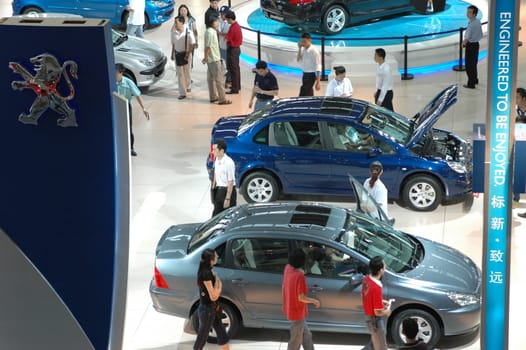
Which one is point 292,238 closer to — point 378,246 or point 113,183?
point 378,246

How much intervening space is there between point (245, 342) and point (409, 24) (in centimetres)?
1465

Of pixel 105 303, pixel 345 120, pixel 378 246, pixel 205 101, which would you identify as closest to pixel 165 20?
pixel 205 101

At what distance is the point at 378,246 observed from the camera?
38.1 ft

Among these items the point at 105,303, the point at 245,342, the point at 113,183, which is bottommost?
the point at 245,342

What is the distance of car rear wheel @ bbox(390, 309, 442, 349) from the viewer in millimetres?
11180

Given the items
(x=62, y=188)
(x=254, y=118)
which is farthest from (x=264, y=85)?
(x=62, y=188)

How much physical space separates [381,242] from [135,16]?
12.5m

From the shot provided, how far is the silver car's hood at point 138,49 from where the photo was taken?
20.7 metres

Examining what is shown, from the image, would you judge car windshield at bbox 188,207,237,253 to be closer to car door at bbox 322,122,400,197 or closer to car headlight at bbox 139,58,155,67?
car door at bbox 322,122,400,197

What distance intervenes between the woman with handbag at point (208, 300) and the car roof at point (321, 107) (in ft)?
14.5

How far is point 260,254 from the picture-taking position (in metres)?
11.4

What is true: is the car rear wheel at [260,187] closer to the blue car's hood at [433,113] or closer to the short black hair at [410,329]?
the blue car's hood at [433,113]

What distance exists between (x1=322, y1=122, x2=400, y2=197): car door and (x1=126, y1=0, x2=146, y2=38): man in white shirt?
916 centimetres

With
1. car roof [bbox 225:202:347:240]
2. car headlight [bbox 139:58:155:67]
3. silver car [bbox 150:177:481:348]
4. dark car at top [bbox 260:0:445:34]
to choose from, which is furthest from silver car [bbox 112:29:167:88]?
silver car [bbox 150:177:481:348]
